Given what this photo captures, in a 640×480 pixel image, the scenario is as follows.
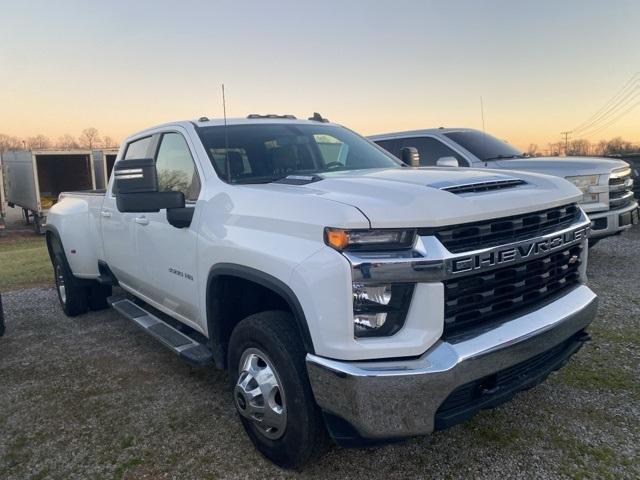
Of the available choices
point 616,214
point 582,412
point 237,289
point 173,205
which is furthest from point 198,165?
point 616,214

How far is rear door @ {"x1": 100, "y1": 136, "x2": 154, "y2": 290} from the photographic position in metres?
4.39

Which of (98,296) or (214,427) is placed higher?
(98,296)

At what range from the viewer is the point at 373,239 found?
227 cm

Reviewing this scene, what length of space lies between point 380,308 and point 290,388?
66 centimetres

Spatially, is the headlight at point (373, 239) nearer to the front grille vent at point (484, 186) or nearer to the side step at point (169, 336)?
the front grille vent at point (484, 186)

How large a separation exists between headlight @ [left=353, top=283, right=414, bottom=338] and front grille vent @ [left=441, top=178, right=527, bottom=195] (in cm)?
62

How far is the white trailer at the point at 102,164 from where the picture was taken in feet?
59.3

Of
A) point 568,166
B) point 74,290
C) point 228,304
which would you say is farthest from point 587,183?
point 74,290

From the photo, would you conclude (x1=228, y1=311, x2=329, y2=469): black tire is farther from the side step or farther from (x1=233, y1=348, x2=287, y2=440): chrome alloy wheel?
the side step

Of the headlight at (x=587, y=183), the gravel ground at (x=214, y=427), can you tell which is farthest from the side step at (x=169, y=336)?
the headlight at (x=587, y=183)

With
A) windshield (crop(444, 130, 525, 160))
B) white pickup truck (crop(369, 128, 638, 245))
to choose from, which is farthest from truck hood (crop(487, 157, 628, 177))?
windshield (crop(444, 130, 525, 160))

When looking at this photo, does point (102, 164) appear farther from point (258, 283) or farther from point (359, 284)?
point (359, 284)

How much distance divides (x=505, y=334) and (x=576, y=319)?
2.11 ft

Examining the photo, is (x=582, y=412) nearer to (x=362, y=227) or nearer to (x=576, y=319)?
(x=576, y=319)
